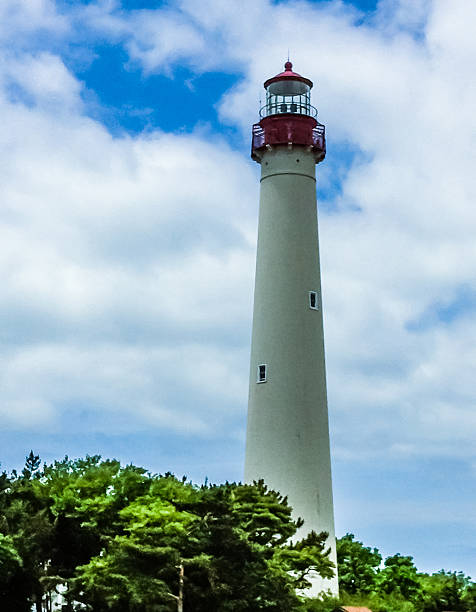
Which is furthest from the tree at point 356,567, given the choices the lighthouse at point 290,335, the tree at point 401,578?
the lighthouse at point 290,335

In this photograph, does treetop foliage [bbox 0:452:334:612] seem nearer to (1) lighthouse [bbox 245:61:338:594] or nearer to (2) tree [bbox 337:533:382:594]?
(1) lighthouse [bbox 245:61:338:594]

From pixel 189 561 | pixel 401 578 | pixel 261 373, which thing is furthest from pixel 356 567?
pixel 189 561

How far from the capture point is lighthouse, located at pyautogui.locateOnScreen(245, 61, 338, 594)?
176ft

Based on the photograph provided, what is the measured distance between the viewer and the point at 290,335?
2156 inches

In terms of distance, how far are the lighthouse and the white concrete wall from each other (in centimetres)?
4

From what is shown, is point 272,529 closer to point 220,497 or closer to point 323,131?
point 220,497

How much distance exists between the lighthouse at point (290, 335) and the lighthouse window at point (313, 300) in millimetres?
47

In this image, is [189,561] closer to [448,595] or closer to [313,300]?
[313,300]

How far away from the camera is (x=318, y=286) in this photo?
56.3 meters

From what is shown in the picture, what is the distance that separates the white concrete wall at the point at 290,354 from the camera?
176 ft

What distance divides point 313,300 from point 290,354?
285 centimetres

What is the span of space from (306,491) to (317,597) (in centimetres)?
445

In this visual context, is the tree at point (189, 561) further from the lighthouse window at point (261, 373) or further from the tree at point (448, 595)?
the tree at point (448, 595)

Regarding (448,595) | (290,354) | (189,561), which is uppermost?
(290,354)
